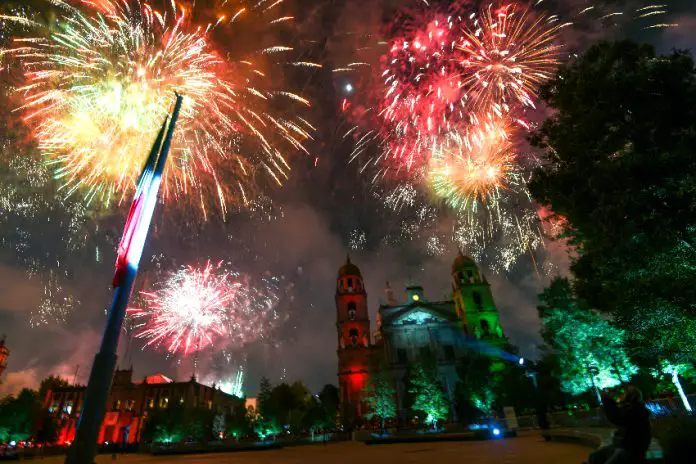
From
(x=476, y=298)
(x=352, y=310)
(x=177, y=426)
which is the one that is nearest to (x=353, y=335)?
(x=352, y=310)

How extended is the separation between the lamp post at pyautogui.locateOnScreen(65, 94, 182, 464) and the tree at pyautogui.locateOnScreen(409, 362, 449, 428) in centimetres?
4445

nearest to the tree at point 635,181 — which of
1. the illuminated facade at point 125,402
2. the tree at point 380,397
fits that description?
the tree at point 380,397

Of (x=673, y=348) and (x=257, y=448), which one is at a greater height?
(x=673, y=348)

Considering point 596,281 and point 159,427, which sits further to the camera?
point 159,427

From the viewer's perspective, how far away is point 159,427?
5162cm

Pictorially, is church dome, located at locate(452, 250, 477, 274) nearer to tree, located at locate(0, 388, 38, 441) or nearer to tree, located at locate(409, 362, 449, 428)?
tree, located at locate(409, 362, 449, 428)

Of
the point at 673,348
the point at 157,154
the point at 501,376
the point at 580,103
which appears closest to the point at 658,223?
the point at 580,103

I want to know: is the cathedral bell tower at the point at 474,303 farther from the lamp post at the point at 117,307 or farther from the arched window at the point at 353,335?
the lamp post at the point at 117,307

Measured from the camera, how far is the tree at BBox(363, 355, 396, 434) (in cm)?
4803

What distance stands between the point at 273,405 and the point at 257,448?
25603 mm

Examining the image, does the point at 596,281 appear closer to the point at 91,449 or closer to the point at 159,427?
the point at 91,449

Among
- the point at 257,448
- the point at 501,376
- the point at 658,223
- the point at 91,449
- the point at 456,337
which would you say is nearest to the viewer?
the point at 91,449

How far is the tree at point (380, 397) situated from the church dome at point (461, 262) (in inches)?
1001

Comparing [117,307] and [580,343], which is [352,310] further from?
[117,307]
